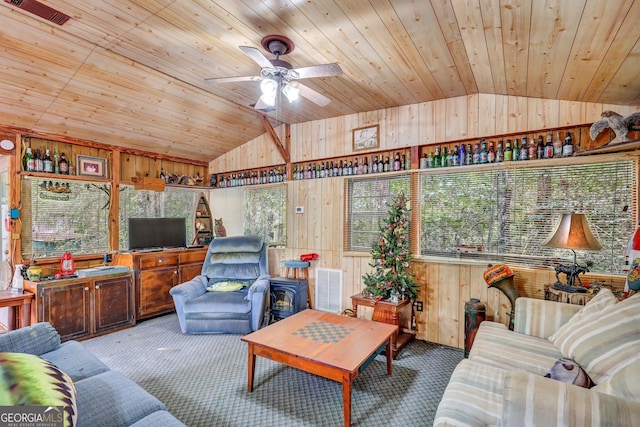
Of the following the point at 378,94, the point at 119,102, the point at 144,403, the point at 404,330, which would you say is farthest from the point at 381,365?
the point at 119,102

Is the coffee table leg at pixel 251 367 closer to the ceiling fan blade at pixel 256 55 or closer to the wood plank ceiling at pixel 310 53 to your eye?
the ceiling fan blade at pixel 256 55

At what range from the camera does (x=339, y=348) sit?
2.36 metres

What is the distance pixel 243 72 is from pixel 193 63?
479mm

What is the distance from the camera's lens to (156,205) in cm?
500

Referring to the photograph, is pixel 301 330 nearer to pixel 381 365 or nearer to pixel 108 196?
pixel 381 365

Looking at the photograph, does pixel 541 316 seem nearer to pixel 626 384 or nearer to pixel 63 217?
pixel 626 384

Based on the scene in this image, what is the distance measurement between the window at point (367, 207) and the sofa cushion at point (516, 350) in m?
1.91

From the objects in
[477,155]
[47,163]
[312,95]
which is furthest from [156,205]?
[477,155]

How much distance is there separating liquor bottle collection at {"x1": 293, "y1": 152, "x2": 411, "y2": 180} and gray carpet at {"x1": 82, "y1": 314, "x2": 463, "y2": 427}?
2155mm

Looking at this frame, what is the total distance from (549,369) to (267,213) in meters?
4.09

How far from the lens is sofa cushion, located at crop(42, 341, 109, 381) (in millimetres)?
1900

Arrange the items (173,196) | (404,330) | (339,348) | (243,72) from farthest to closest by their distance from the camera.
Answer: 1. (173,196)
2. (404,330)
3. (243,72)
4. (339,348)

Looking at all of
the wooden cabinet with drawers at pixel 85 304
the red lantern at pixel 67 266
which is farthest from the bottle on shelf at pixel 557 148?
the red lantern at pixel 67 266

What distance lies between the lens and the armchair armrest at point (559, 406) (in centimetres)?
117
